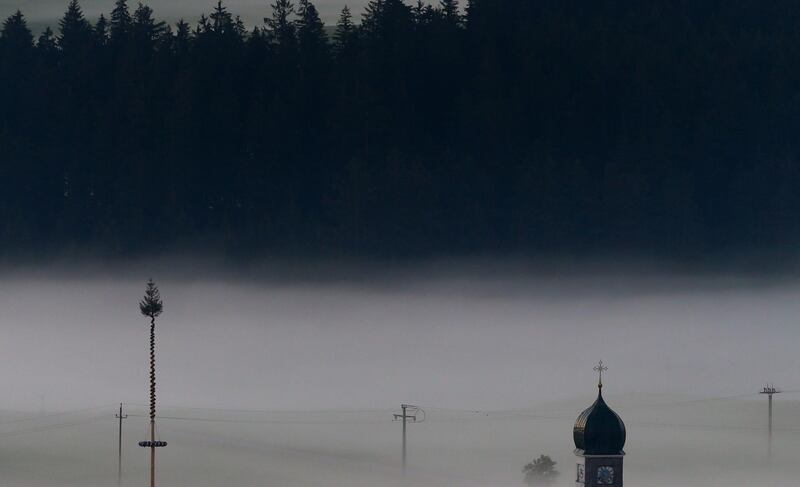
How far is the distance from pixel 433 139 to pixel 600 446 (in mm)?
101227

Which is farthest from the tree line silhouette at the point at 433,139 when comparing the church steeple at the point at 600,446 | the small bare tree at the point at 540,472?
the church steeple at the point at 600,446

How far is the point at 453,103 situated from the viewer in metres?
194

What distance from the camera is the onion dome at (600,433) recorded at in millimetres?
92875

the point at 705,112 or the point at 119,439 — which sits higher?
the point at 705,112

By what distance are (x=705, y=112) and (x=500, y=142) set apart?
1390cm

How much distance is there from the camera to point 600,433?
9312 cm

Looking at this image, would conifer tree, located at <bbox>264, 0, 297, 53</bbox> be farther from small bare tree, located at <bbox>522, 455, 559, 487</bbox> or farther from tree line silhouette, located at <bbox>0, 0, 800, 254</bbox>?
small bare tree, located at <bbox>522, 455, 559, 487</bbox>

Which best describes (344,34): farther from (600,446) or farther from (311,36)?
(600,446)

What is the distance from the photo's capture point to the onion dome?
305ft

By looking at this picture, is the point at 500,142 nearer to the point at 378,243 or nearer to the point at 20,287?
the point at 378,243

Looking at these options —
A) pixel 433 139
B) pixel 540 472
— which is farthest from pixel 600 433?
pixel 433 139

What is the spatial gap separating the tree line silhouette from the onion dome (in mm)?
88006

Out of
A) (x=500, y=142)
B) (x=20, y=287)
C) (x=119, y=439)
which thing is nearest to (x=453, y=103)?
(x=500, y=142)

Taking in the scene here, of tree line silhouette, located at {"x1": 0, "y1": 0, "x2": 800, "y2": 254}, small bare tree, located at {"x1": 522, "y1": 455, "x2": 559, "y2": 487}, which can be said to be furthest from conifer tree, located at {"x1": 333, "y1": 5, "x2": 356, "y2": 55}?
small bare tree, located at {"x1": 522, "y1": 455, "x2": 559, "y2": 487}
